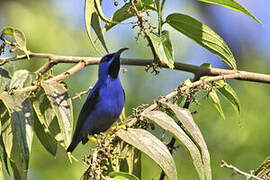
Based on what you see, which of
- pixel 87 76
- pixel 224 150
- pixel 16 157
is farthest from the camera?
pixel 87 76

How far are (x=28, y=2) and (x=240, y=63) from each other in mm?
3898

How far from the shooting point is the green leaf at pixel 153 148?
5.31 feet

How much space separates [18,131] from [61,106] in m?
0.22

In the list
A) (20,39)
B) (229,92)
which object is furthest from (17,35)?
(229,92)

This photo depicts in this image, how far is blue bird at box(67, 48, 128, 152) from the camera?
3699 millimetres

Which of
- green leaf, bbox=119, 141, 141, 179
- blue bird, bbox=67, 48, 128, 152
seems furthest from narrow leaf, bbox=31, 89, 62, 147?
blue bird, bbox=67, 48, 128, 152

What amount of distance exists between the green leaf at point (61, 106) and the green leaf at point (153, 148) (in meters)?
0.29

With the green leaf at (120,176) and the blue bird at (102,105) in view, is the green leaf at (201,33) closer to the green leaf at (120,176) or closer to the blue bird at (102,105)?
the green leaf at (120,176)

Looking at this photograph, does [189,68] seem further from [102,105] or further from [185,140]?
[102,105]

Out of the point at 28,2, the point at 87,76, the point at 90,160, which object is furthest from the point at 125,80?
the point at 90,160

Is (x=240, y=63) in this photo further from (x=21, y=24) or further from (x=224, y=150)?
(x=21, y=24)

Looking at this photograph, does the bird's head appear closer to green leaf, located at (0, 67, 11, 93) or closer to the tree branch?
the tree branch

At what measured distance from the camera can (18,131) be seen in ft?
6.31

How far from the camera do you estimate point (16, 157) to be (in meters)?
2.00
